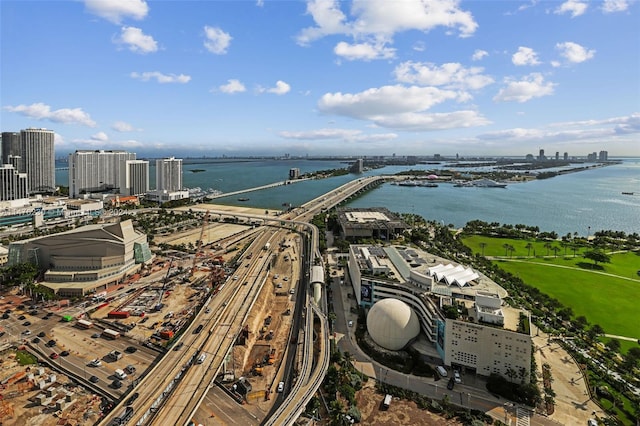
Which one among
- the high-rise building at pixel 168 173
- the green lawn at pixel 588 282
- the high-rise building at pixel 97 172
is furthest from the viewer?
the high-rise building at pixel 168 173

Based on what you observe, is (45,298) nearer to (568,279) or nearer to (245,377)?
(245,377)

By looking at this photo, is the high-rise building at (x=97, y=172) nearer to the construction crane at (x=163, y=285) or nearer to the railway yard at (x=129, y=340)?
the construction crane at (x=163, y=285)

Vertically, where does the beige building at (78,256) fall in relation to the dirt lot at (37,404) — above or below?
above

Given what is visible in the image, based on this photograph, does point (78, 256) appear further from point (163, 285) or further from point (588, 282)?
point (588, 282)

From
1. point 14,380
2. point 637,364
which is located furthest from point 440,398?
point 14,380

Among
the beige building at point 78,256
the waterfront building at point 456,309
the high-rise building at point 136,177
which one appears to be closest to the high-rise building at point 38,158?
the high-rise building at point 136,177

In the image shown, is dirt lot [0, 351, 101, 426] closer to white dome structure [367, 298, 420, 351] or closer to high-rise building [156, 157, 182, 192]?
white dome structure [367, 298, 420, 351]
